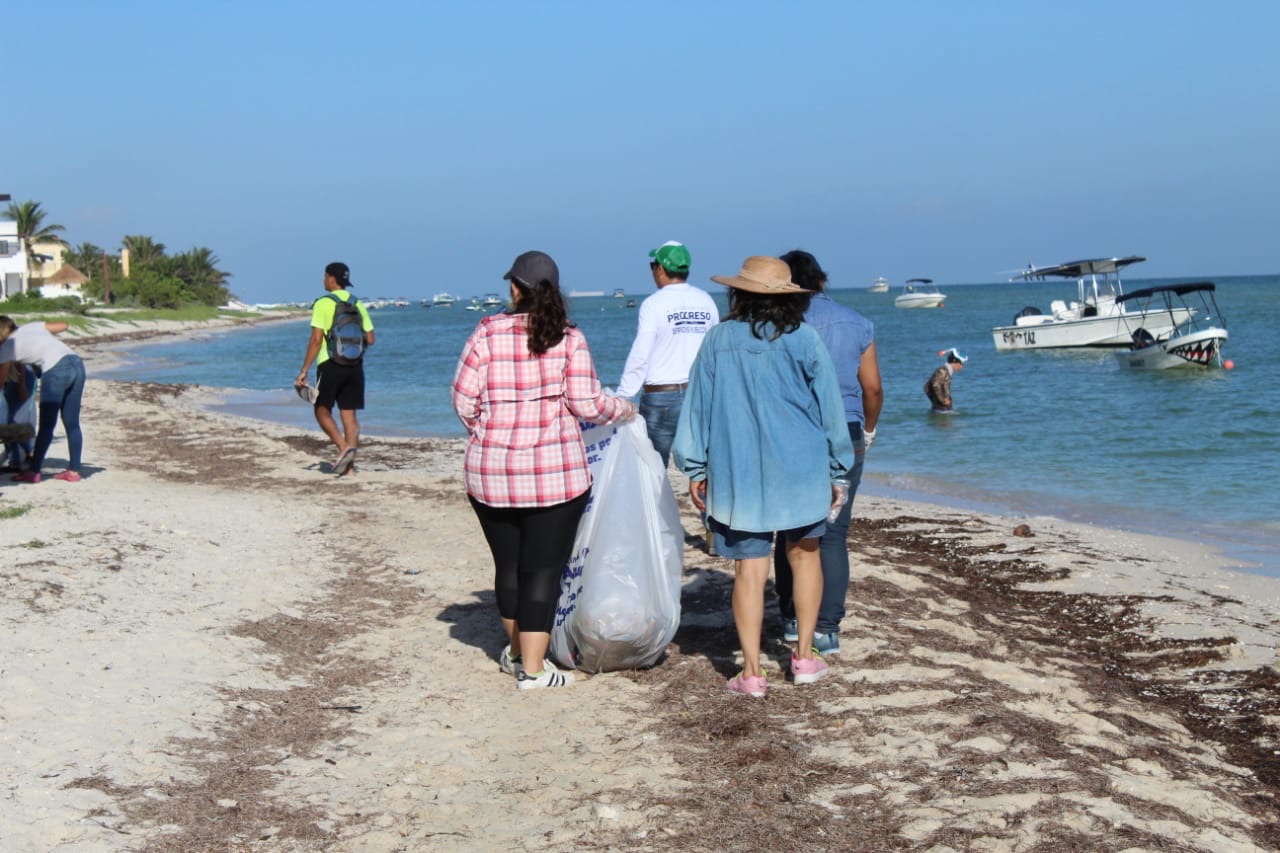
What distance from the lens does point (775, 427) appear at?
446cm

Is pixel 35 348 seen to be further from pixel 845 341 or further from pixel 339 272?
pixel 845 341

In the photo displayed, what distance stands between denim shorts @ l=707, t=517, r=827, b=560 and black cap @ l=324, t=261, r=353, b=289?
20.2 ft

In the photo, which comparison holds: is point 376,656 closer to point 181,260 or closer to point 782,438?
point 782,438

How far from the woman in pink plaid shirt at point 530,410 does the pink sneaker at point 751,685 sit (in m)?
0.86

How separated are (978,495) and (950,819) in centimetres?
908

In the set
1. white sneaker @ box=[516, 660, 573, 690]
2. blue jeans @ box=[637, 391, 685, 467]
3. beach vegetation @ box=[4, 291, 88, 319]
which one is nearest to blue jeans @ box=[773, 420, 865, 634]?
white sneaker @ box=[516, 660, 573, 690]

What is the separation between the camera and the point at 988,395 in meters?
24.3

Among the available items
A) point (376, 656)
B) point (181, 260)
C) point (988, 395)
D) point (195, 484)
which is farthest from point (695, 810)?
point (181, 260)

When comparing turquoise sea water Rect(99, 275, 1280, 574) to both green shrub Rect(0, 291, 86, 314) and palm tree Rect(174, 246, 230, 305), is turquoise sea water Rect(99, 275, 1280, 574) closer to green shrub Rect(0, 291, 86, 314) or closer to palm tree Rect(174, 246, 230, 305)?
green shrub Rect(0, 291, 86, 314)

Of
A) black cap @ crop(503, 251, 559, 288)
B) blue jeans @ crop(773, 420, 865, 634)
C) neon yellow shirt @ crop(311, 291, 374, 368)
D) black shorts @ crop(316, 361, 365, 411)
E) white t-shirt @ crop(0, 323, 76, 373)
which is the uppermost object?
black cap @ crop(503, 251, 559, 288)

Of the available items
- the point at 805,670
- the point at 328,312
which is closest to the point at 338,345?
the point at 328,312

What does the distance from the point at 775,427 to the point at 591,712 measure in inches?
50.0

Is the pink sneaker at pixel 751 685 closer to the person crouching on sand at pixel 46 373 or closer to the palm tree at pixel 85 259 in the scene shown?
the person crouching on sand at pixel 46 373

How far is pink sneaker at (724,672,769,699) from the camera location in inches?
188
